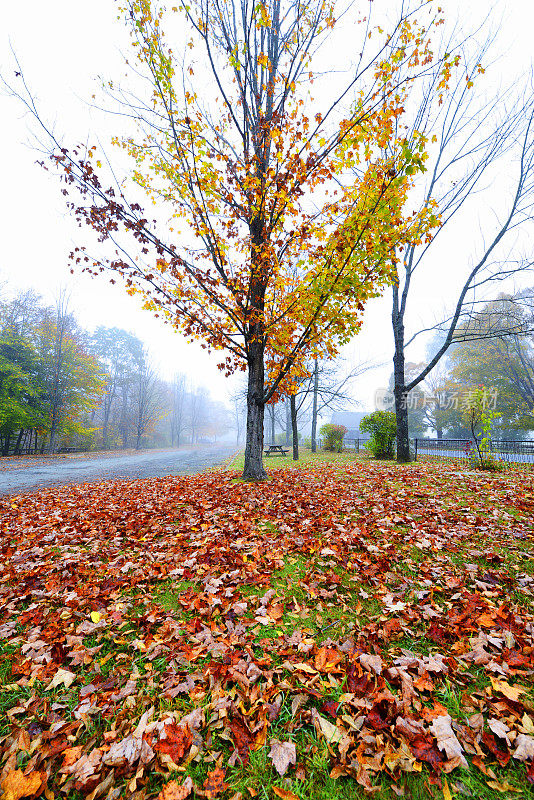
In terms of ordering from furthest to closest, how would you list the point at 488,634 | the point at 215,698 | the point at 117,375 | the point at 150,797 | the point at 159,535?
the point at 117,375, the point at 159,535, the point at 488,634, the point at 215,698, the point at 150,797

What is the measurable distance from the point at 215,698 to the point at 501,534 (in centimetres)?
379

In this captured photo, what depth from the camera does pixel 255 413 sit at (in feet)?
25.6

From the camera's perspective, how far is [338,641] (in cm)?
233

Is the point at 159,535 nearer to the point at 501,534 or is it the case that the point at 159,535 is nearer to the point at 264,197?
the point at 501,534

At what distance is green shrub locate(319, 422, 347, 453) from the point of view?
1931 cm

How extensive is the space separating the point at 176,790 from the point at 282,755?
0.52 metres

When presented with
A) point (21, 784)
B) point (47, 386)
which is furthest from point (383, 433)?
point (47, 386)

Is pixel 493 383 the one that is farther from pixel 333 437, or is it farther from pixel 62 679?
pixel 62 679

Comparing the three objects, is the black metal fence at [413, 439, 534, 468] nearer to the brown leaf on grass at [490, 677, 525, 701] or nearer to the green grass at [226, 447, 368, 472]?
the green grass at [226, 447, 368, 472]

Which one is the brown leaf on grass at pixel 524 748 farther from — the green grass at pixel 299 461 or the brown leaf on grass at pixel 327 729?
the green grass at pixel 299 461

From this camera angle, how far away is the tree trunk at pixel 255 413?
772 centimetres

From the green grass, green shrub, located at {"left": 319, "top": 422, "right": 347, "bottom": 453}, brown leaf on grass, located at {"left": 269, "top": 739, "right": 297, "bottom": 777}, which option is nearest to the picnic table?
the green grass

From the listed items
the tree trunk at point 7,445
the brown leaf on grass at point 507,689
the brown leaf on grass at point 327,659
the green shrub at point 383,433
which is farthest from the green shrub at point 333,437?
the tree trunk at point 7,445

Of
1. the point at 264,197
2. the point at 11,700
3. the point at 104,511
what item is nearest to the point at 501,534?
the point at 11,700
